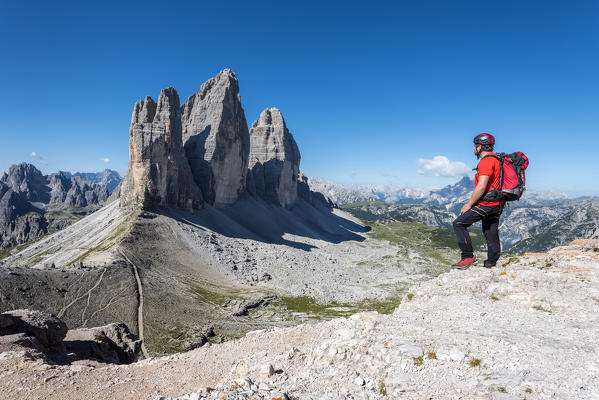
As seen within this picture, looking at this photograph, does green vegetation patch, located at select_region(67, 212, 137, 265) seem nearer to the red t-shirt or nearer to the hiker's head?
the hiker's head

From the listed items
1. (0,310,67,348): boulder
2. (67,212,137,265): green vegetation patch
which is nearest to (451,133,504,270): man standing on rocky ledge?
(0,310,67,348): boulder

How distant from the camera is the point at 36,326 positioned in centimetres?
1830

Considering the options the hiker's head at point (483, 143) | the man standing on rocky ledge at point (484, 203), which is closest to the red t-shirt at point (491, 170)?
the man standing on rocky ledge at point (484, 203)

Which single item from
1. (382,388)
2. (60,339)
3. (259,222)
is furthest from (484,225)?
(259,222)

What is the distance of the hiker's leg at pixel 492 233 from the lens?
11164 millimetres

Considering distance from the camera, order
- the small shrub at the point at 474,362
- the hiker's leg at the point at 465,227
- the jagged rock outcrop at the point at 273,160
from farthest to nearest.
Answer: the jagged rock outcrop at the point at 273,160, the hiker's leg at the point at 465,227, the small shrub at the point at 474,362

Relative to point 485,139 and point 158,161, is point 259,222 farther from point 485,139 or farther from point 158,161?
point 485,139

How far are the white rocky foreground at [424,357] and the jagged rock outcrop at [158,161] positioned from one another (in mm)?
63540

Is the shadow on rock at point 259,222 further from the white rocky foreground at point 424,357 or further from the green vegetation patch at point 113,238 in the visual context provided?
the white rocky foreground at point 424,357

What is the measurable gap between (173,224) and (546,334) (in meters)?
70.9

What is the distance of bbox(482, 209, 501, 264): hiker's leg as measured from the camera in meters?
11.2

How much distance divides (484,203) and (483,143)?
6.80 feet

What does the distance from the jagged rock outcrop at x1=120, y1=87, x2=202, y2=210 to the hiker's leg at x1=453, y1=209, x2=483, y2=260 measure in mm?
70612

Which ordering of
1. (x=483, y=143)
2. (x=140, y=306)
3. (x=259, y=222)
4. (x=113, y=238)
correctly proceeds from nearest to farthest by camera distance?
(x=483, y=143)
(x=140, y=306)
(x=113, y=238)
(x=259, y=222)
